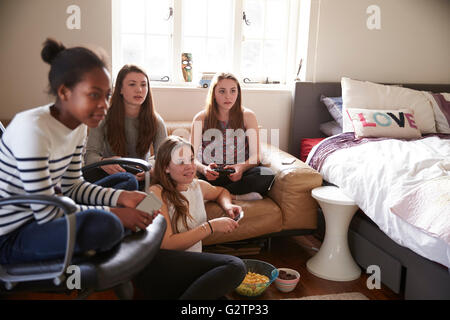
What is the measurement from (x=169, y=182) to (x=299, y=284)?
3.03ft

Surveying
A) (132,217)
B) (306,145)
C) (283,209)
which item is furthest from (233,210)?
(306,145)

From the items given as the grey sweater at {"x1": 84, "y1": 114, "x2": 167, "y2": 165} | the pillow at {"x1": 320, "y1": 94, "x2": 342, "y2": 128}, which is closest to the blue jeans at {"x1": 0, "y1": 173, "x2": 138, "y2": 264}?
the grey sweater at {"x1": 84, "y1": 114, "x2": 167, "y2": 165}

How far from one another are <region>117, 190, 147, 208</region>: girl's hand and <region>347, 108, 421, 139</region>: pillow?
198cm

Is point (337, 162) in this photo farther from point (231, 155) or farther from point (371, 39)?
point (371, 39)

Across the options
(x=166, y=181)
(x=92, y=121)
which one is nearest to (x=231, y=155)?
(x=166, y=181)

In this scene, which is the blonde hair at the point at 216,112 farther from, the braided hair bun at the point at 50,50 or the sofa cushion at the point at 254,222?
the braided hair bun at the point at 50,50

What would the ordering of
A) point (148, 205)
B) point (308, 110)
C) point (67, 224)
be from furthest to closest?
point (308, 110), point (148, 205), point (67, 224)

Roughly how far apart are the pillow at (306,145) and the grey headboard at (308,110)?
65mm

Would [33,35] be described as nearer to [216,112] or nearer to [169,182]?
[216,112]

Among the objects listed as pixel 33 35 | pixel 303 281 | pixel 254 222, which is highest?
pixel 33 35

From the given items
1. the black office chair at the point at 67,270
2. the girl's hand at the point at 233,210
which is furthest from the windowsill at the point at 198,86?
the black office chair at the point at 67,270

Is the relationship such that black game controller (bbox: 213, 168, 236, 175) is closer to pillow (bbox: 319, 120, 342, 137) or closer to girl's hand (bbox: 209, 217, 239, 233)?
girl's hand (bbox: 209, 217, 239, 233)

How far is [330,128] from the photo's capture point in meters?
3.22

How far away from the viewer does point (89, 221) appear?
1.07 m
